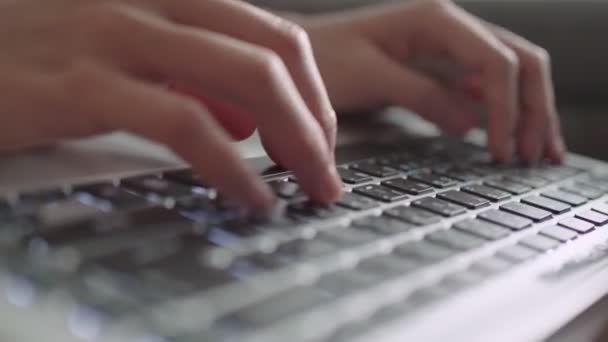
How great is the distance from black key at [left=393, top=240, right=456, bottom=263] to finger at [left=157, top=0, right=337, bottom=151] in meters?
0.13

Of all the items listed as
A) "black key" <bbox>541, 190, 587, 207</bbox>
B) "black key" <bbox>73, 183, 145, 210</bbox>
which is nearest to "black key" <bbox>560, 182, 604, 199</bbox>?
"black key" <bbox>541, 190, 587, 207</bbox>

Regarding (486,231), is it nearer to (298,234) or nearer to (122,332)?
(298,234)

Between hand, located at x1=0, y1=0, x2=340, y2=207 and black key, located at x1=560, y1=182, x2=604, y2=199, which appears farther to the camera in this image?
black key, located at x1=560, y1=182, x2=604, y2=199

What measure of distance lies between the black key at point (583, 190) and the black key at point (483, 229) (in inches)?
6.1

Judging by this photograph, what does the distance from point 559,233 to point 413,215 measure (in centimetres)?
9

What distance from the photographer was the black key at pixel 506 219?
14.2 inches

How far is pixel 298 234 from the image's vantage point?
30cm

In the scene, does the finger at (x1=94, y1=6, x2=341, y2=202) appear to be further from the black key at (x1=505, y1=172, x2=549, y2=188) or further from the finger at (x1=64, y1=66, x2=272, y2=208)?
the black key at (x1=505, y1=172, x2=549, y2=188)

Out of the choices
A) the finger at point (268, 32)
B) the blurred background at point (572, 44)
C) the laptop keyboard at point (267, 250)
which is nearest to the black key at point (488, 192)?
the laptop keyboard at point (267, 250)

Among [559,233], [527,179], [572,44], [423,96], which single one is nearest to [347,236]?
[559,233]

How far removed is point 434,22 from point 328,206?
39 centimetres

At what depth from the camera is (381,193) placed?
393mm

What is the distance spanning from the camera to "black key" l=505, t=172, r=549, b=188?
1.61ft

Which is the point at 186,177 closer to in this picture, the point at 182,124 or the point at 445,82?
the point at 182,124
